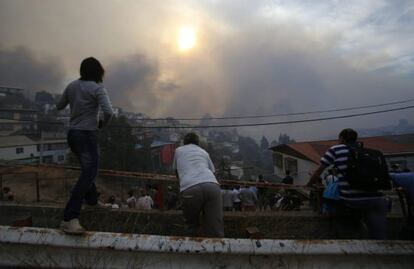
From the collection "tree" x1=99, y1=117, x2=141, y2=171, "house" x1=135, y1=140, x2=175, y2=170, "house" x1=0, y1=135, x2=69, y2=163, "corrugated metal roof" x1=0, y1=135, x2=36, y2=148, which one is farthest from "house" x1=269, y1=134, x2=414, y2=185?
"corrugated metal roof" x1=0, y1=135, x2=36, y2=148

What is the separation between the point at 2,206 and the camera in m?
4.18

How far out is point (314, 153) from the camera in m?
32.9

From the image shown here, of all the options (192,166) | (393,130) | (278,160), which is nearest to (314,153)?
(278,160)

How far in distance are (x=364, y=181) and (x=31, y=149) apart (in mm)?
58875

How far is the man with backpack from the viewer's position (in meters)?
3.13

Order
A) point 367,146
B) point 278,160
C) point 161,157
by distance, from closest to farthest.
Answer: point 367,146
point 278,160
point 161,157

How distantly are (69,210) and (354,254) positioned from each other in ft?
7.27

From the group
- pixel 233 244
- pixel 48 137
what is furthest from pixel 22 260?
pixel 48 137

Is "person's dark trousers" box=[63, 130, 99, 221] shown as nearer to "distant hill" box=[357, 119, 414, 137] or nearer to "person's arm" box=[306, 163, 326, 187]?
"person's arm" box=[306, 163, 326, 187]

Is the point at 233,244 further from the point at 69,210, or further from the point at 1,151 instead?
the point at 1,151

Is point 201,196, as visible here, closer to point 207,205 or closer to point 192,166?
point 207,205

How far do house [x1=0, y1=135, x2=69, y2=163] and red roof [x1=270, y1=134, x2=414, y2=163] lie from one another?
30.9 metres

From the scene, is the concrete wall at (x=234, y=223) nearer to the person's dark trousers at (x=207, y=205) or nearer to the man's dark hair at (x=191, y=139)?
the person's dark trousers at (x=207, y=205)

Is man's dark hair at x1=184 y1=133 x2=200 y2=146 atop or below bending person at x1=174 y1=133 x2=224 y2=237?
atop
